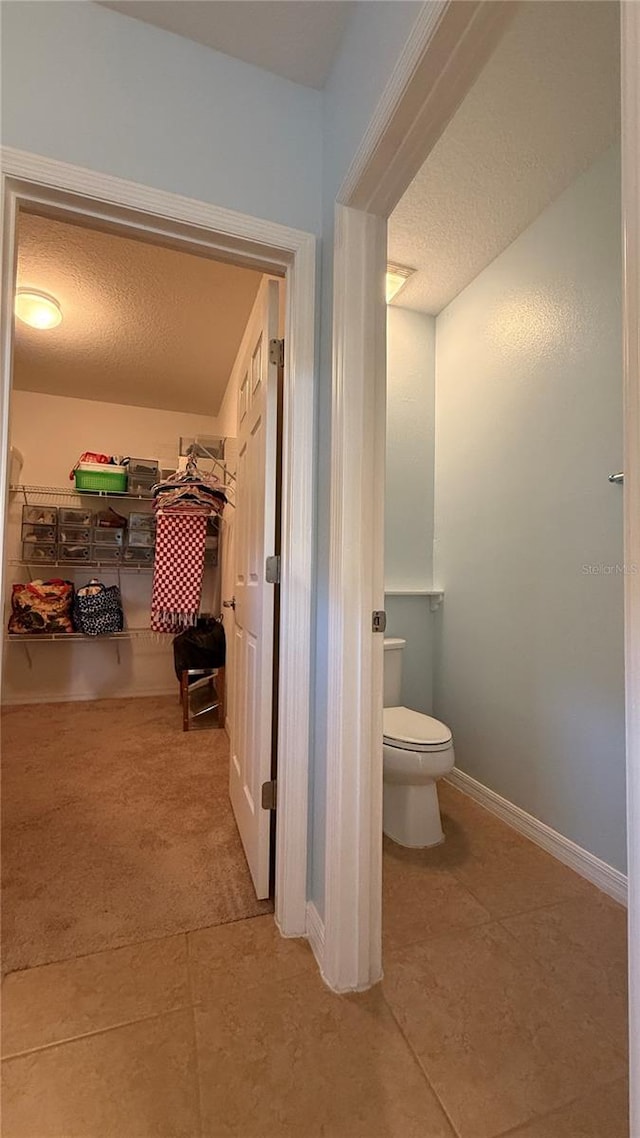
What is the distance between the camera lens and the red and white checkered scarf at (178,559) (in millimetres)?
2715

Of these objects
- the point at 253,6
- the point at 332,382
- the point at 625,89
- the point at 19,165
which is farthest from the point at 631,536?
the point at 253,6

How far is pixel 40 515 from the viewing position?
3383 mm

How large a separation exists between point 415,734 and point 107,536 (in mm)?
2862

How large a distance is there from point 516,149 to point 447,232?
385 mm

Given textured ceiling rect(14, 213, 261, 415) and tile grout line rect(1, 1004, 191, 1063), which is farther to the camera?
textured ceiling rect(14, 213, 261, 415)

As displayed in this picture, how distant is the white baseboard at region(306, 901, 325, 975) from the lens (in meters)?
1.16

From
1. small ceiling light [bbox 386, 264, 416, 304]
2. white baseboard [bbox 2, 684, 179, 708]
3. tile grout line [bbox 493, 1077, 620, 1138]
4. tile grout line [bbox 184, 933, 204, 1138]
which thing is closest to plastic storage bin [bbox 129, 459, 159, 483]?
white baseboard [bbox 2, 684, 179, 708]

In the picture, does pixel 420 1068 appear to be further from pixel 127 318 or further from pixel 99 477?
pixel 99 477

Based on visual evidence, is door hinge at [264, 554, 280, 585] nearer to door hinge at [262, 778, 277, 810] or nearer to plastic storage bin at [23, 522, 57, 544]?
door hinge at [262, 778, 277, 810]

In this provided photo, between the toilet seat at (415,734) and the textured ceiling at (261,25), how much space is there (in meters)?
2.11

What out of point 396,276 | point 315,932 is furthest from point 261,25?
point 315,932

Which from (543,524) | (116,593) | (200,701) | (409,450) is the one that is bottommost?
(200,701)

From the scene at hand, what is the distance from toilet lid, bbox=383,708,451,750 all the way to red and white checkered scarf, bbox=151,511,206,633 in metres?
1.43

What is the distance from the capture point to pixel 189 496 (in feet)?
8.76
